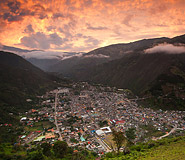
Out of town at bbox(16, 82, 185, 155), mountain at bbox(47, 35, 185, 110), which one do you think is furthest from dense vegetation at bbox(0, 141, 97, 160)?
mountain at bbox(47, 35, 185, 110)

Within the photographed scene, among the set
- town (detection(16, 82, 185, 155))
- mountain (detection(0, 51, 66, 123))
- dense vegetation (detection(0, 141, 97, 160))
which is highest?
mountain (detection(0, 51, 66, 123))

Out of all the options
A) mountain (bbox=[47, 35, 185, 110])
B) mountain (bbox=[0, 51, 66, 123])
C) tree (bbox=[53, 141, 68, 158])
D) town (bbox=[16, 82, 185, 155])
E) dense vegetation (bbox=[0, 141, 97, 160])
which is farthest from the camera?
mountain (bbox=[47, 35, 185, 110])

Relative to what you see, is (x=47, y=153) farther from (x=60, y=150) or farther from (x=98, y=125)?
(x=98, y=125)

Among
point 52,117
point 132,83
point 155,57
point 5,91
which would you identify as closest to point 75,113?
point 52,117

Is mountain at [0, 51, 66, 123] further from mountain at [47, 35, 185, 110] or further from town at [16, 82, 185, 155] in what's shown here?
mountain at [47, 35, 185, 110]

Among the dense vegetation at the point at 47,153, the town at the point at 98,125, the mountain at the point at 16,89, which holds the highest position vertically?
the mountain at the point at 16,89

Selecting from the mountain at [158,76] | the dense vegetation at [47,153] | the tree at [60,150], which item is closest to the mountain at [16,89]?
the dense vegetation at [47,153]

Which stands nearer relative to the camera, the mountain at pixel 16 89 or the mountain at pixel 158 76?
the mountain at pixel 16 89

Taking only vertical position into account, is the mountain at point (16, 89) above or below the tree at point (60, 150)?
above

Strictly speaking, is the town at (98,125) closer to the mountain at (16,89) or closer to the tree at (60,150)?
the tree at (60,150)

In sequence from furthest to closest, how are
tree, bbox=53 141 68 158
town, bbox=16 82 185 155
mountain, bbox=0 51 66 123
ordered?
1. mountain, bbox=0 51 66 123
2. town, bbox=16 82 185 155
3. tree, bbox=53 141 68 158

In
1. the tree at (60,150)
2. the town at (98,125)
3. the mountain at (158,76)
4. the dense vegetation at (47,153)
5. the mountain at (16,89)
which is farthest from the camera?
the mountain at (158,76)
